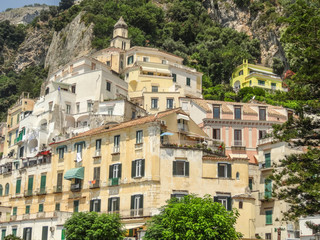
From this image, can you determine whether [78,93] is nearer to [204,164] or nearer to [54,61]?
[204,164]

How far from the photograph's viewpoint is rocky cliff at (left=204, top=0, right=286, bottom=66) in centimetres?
10449

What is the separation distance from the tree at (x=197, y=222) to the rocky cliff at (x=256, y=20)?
224ft

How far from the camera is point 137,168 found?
4794cm

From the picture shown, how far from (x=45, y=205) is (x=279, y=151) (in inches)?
970

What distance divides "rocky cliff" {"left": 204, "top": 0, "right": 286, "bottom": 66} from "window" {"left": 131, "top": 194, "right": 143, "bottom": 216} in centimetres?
6181

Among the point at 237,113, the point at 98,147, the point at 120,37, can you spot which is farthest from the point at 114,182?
the point at 120,37

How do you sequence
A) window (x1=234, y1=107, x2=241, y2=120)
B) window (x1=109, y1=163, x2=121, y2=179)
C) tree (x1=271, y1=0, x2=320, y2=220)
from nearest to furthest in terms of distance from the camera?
tree (x1=271, y1=0, x2=320, y2=220) → window (x1=109, y1=163, x2=121, y2=179) → window (x1=234, y1=107, x2=241, y2=120)

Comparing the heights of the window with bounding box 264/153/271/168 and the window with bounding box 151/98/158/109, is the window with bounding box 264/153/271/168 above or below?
below

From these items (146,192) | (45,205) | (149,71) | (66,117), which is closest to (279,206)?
(146,192)

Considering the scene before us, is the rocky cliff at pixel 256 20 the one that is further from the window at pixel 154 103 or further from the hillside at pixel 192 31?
the window at pixel 154 103

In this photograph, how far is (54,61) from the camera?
402 feet

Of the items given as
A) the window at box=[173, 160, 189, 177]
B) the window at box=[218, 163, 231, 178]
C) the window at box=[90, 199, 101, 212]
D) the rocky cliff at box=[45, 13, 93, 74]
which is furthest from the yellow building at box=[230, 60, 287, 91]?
the window at box=[90, 199, 101, 212]

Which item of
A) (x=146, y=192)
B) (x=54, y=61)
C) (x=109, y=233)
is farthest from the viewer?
(x=54, y=61)

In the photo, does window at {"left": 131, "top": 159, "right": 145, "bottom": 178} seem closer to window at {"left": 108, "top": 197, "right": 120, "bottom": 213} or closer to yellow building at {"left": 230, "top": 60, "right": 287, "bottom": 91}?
window at {"left": 108, "top": 197, "right": 120, "bottom": 213}
